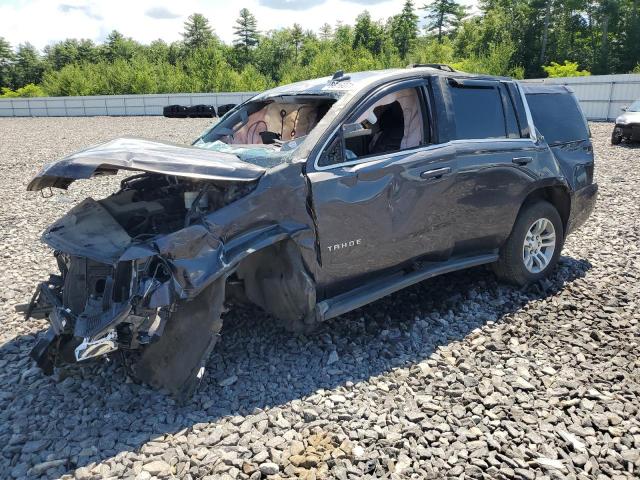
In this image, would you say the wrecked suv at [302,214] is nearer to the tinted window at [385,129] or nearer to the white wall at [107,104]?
the tinted window at [385,129]

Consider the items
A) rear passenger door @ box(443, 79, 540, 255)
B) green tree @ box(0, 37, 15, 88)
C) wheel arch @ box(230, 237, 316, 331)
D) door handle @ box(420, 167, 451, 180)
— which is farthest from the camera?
green tree @ box(0, 37, 15, 88)

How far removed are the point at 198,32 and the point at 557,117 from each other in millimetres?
84002

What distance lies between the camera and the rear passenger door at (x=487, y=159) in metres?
4.40

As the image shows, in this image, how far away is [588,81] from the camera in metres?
24.5

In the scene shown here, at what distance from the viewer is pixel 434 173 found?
4.12 meters

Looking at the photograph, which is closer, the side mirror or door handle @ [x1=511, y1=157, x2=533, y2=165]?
the side mirror

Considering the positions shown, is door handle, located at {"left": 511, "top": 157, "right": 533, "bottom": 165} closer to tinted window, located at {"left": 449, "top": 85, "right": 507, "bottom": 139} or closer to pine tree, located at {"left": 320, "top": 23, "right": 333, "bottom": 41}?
tinted window, located at {"left": 449, "top": 85, "right": 507, "bottom": 139}

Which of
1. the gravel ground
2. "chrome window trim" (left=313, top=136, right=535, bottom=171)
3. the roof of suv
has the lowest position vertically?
the gravel ground

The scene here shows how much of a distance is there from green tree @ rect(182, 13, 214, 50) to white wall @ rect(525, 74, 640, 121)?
6678cm

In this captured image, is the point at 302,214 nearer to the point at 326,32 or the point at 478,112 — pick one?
the point at 478,112

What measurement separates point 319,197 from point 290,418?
1.45 m

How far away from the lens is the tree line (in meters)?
45.8

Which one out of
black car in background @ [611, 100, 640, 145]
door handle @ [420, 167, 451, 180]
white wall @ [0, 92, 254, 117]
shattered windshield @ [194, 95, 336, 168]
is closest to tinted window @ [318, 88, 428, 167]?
door handle @ [420, 167, 451, 180]

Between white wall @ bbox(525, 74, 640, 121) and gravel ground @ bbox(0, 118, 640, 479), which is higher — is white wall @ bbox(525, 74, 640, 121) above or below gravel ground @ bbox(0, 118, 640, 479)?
above
